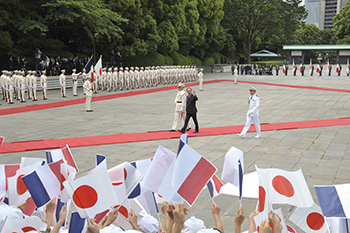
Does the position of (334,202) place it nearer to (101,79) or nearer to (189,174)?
(189,174)

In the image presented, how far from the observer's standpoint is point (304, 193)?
10.8 feet

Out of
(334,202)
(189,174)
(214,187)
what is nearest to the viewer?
(334,202)

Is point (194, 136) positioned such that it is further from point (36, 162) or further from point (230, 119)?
point (36, 162)

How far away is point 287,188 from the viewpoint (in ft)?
10.9

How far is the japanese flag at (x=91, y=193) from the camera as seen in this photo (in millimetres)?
3305

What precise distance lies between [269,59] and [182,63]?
1900 inches

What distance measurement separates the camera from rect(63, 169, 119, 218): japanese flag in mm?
3305

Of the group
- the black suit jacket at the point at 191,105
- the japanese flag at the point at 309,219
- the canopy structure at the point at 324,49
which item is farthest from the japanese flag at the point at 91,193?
the canopy structure at the point at 324,49

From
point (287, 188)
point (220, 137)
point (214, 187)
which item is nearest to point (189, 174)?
point (214, 187)

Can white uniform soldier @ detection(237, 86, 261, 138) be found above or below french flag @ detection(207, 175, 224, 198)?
below

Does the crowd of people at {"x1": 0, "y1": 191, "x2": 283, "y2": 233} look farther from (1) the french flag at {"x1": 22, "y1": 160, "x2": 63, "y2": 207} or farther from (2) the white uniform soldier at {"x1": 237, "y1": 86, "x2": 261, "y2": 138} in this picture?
(2) the white uniform soldier at {"x1": 237, "y1": 86, "x2": 261, "y2": 138}

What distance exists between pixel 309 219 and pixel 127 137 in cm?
979

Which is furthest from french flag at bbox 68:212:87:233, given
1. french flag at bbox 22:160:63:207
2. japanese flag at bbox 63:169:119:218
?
french flag at bbox 22:160:63:207

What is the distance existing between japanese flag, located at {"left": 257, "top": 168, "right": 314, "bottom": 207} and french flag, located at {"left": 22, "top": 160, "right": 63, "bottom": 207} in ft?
6.79
